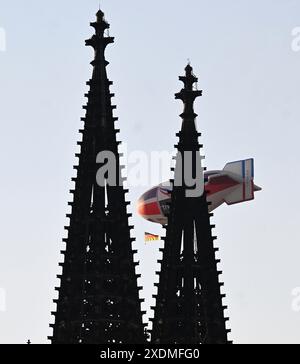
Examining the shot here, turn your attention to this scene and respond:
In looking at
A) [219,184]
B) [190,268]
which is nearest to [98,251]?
[190,268]

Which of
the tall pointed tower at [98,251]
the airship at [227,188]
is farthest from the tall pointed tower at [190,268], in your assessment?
the airship at [227,188]

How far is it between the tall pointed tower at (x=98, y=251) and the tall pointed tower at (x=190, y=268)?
328cm

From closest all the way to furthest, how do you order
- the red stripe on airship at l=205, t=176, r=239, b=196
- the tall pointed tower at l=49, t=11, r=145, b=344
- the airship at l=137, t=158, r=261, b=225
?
the tall pointed tower at l=49, t=11, r=145, b=344, the red stripe on airship at l=205, t=176, r=239, b=196, the airship at l=137, t=158, r=261, b=225

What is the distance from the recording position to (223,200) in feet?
644

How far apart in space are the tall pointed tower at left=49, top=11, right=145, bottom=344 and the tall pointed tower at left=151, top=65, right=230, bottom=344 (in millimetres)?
3276

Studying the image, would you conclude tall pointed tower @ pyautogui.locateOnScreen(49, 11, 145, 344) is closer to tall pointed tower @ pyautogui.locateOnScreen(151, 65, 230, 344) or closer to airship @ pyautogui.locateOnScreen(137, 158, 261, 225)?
tall pointed tower @ pyautogui.locateOnScreen(151, 65, 230, 344)

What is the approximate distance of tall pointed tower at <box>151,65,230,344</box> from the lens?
181m

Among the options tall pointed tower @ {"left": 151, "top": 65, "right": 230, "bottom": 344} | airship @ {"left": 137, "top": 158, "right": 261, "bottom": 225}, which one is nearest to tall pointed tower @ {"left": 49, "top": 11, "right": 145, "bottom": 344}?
tall pointed tower @ {"left": 151, "top": 65, "right": 230, "bottom": 344}

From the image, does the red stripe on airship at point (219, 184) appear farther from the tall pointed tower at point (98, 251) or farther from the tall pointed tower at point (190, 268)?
the tall pointed tower at point (98, 251)

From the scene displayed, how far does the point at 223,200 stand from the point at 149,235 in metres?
7.90
